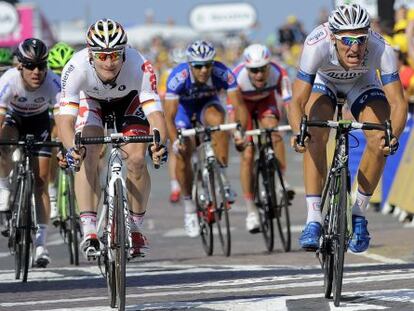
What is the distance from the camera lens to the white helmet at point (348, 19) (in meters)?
11.1

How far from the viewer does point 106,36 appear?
1102 centimetres

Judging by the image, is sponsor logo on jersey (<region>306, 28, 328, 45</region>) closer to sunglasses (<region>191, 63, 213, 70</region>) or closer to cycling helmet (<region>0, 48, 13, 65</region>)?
sunglasses (<region>191, 63, 213, 70</region>)

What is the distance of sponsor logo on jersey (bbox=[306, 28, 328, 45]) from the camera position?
11.4 meters

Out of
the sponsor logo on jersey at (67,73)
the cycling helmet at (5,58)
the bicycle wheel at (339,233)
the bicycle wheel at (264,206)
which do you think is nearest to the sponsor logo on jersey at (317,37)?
the bicycle wheel at (339,233)

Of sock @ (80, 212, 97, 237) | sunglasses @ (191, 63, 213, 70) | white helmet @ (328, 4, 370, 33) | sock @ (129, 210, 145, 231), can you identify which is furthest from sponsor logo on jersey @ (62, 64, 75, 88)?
sunglasses @ (191, 63, 213, 70)

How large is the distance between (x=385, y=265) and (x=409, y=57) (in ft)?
25.0

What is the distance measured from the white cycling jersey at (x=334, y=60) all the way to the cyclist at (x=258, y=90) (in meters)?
5.23

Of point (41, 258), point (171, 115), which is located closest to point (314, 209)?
point (41, 258)

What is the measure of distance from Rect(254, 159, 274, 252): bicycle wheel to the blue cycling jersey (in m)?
0.95

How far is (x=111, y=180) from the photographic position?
10602 mm

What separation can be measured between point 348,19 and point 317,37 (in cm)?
33

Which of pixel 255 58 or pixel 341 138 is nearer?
pixel 341 138

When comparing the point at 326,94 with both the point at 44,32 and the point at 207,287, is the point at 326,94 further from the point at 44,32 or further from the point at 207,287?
the point at 44,32

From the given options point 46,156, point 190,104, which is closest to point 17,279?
point 46,156
